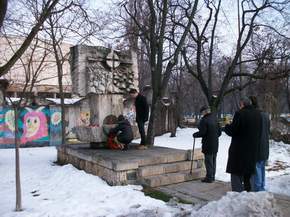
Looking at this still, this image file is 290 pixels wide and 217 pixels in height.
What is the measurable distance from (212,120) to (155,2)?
888cm

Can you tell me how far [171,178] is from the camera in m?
7.77

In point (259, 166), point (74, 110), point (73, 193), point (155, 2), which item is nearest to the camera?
point (259, 166)

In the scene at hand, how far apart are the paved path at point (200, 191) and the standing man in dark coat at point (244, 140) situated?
0.70 meters

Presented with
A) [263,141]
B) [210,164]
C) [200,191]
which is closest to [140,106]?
[210,164]

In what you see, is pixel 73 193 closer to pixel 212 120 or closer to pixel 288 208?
pixel 212 120

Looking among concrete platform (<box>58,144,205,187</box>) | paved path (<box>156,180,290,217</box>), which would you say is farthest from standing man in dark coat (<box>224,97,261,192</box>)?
concrete platform (<box>58,144,205,187</box>)

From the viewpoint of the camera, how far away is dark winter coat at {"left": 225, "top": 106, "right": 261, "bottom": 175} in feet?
19.9

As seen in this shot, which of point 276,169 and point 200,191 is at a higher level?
point 200,191

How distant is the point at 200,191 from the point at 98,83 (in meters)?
4.77

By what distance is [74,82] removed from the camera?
1031 centimetres

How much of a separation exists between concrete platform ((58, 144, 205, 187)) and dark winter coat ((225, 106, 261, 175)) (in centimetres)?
206

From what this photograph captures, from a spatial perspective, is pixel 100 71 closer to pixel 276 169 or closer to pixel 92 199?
pixel 92 199

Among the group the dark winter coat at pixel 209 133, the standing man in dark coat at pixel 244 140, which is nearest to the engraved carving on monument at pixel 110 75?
the dark winter coat at pixel 209 133

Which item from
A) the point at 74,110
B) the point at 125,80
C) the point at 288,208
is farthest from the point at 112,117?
the point at 74,110
